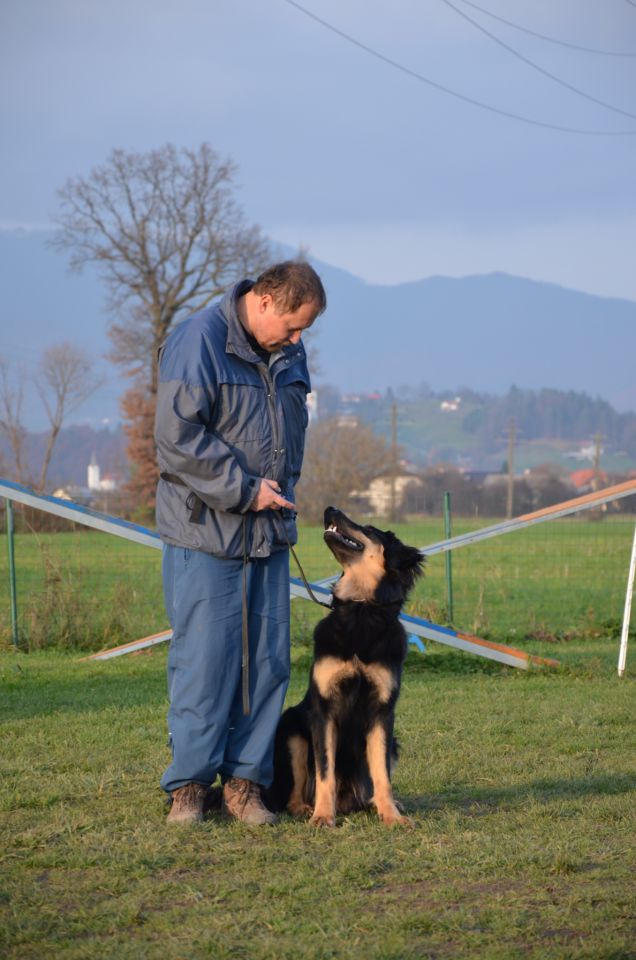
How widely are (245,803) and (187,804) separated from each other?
251 millimetres

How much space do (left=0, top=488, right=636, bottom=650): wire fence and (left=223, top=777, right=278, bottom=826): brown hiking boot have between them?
581 centimetres

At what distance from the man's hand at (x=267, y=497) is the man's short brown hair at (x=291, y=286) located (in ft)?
2.36

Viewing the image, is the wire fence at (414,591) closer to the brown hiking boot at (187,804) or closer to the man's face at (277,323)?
the brown hiking boot at (187,804)

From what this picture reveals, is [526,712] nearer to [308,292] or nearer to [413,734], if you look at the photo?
[413,734]

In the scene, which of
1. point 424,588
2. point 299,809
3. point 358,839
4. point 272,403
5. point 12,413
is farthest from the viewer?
point 12,413

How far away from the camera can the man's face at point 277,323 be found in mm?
→ 4742

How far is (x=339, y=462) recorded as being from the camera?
38594 mm

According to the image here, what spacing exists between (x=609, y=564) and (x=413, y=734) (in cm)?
1140

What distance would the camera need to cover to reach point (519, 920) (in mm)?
3629

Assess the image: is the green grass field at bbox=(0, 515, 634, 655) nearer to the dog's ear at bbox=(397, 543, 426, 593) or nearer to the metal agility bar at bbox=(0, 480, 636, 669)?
the metal agility bar at bbox=(0, 480, 636, 669)

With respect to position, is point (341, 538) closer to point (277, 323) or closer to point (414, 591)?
point (277, 323)

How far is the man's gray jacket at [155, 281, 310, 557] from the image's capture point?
15.3 ft

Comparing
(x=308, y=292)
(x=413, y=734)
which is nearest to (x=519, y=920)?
(x=308, y=292)

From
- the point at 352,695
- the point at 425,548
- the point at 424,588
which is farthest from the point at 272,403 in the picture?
the point at 424,588
